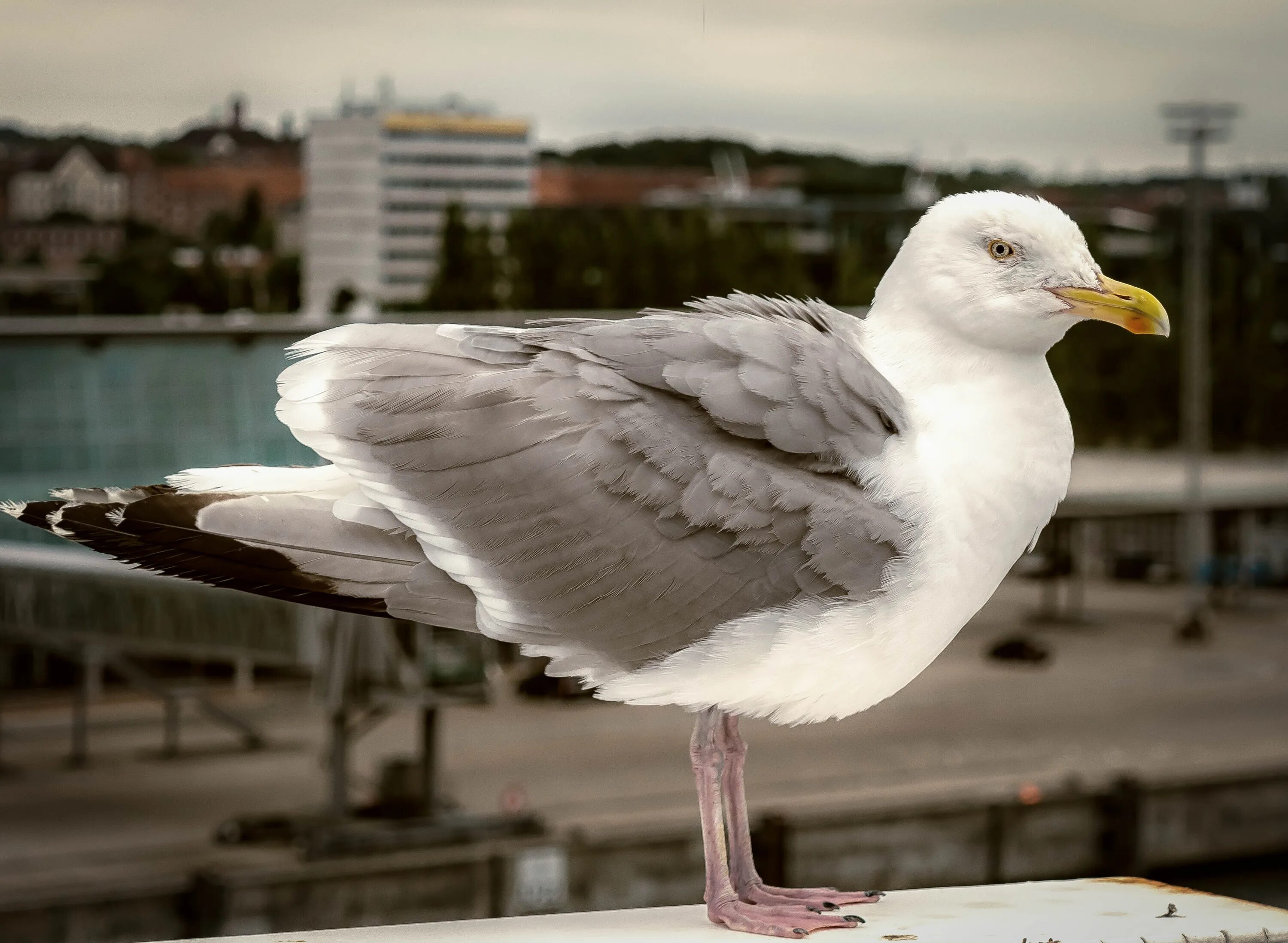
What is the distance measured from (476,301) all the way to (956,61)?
27.7 ft

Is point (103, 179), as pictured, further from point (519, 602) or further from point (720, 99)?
point (519, 602)

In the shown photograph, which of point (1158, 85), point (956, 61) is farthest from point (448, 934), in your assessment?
point (1158, 85)

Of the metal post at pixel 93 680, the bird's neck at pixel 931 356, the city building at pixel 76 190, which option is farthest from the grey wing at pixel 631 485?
the city building at pixel 76 190

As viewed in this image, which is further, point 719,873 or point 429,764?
point 429,764

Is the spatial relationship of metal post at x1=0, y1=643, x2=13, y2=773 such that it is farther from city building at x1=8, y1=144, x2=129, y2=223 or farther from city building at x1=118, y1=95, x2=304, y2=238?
city building at x1=118, y1=95, x2=304, y2=238

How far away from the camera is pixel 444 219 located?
63.8 ft

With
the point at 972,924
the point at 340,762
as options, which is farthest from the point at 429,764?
the point at 972,924

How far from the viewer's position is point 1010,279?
2896 millimetres

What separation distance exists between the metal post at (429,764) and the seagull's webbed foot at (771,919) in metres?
15.6

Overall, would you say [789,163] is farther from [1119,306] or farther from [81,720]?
[1119,306]

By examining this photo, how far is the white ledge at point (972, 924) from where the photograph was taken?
2.90 metres

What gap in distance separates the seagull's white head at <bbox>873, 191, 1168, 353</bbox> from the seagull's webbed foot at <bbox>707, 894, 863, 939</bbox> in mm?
1094

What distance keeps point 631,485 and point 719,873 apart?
78 cm

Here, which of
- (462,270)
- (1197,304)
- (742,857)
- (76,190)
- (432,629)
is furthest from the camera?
(1197,304)
